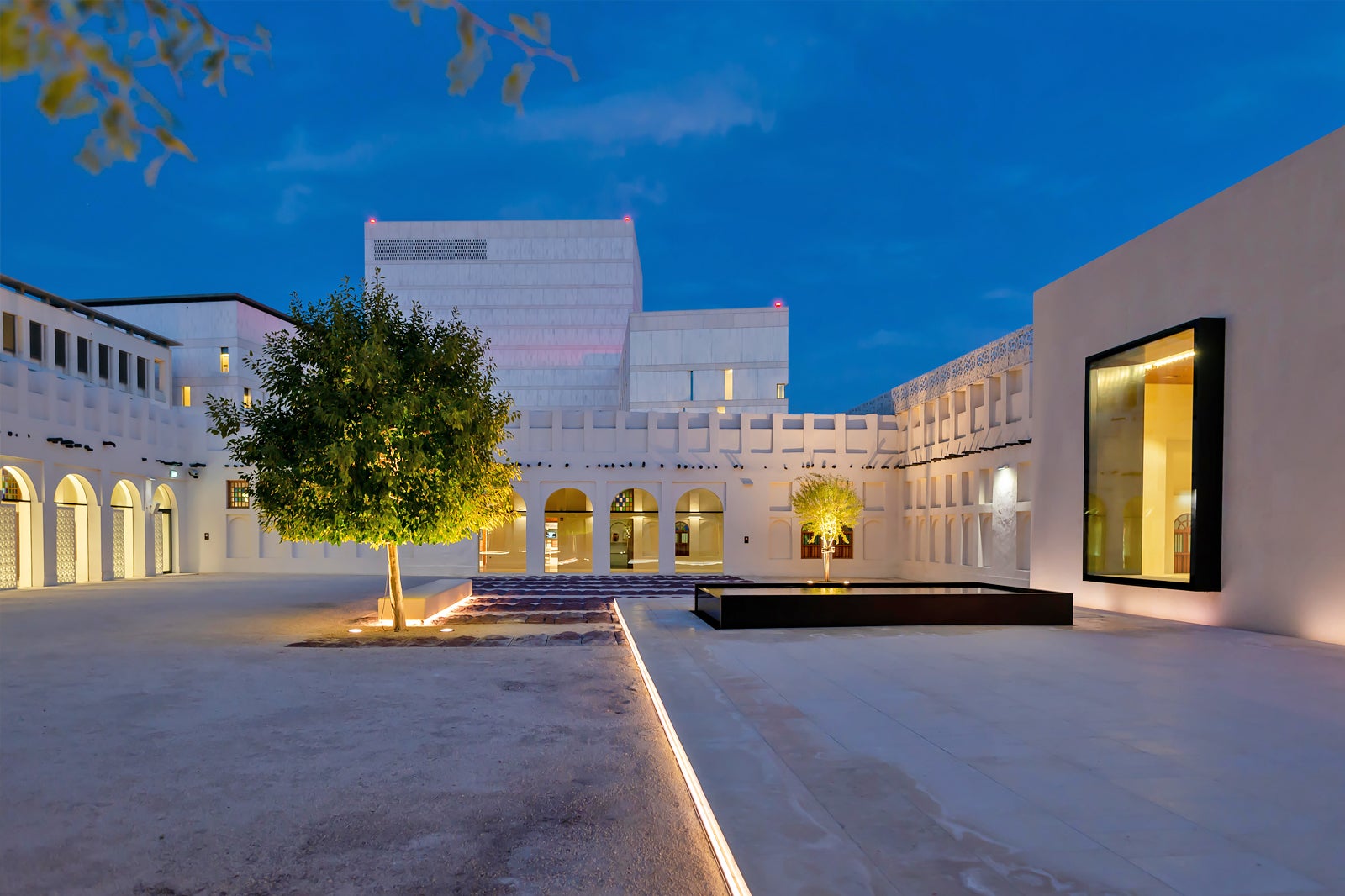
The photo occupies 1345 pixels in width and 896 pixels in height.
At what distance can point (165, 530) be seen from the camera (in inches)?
1364

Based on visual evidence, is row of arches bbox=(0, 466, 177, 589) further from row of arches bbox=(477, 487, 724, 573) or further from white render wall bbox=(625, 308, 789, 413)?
white render wall bbox=(625, 308, 789, 413)

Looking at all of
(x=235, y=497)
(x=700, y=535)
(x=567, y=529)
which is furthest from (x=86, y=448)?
(x=700, y=535)

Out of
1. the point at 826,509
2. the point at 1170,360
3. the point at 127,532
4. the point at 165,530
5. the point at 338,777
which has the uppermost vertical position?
the point at 1170,360

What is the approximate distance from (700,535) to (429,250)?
4502 centimetres

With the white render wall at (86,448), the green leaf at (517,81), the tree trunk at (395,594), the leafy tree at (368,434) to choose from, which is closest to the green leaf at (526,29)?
the green leaf at (517,81)

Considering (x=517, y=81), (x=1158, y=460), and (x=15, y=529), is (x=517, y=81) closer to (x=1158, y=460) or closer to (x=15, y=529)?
(x=1158, y=460)

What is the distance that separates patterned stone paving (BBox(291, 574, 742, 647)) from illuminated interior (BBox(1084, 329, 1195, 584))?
11069 mm

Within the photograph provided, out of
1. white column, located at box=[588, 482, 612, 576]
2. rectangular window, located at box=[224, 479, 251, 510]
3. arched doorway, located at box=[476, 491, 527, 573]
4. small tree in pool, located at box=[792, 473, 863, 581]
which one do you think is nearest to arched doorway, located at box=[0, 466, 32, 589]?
rectangular window, located at box=[224, 479, 251, 510]

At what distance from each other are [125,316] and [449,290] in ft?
78.0

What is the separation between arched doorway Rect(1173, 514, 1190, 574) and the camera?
18438mm

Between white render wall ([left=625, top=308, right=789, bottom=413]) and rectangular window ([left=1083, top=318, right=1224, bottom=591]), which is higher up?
white render wall ([left=625, top=308, right=789, bottom=413])

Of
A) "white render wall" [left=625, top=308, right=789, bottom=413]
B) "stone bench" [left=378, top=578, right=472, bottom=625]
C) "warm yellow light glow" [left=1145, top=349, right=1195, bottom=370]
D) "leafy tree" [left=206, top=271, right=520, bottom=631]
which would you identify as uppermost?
"white render wall" [left=625, top=308, right=789, bottom=413]

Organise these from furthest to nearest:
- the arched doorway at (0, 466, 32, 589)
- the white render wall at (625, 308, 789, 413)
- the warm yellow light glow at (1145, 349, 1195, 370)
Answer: the white render wall at (625, 308, 789, 413)
the arched doorway at (0, 466, 32, 589)
the warm yellow light glow at (1145, 349, 1195, 370)

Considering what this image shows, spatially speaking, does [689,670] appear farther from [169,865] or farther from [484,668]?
[169,865]
